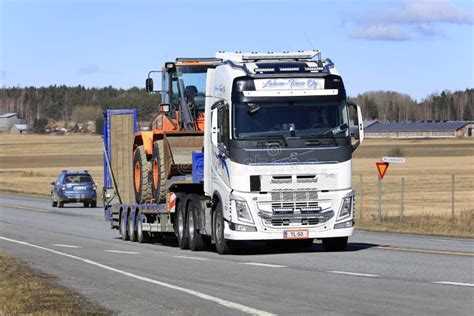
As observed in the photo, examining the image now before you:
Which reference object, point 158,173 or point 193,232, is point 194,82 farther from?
point 193,232

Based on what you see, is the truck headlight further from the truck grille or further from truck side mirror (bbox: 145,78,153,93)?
truck side mirror (bbox: 145,78,153,93)

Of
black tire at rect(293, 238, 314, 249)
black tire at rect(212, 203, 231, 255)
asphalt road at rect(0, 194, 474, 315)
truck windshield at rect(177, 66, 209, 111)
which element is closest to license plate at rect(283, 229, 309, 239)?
asphalt road at rect(0, 194, 474, 315)

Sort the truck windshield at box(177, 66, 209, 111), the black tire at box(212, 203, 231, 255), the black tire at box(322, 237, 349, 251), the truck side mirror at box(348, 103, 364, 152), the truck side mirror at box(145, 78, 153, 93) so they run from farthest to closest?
1. the truck side mirror at box(145, 78, 153, 93)
2. the truck windshield at box(177, 66, 209, 111)
3. the black tire at box(322, 237, 349, 251)
4. the black tire at box(212, 203, 231, 255)
5. the truck side mirror at box(348, 103, 364, 152)

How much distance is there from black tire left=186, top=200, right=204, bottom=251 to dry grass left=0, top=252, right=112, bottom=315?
573 cm

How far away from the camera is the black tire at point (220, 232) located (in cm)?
2197

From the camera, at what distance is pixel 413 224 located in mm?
33500

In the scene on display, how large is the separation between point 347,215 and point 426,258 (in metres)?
2.34

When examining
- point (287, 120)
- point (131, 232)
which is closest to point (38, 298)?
point (287, 120)

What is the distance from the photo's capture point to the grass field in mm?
35219

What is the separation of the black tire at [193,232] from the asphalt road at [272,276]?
29cm

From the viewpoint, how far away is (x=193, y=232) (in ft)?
79.3

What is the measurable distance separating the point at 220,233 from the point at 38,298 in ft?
26.3

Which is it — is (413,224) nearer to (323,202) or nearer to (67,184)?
(323,202)

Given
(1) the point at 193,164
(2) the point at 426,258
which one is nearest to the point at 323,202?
(2) the point at 426,258
